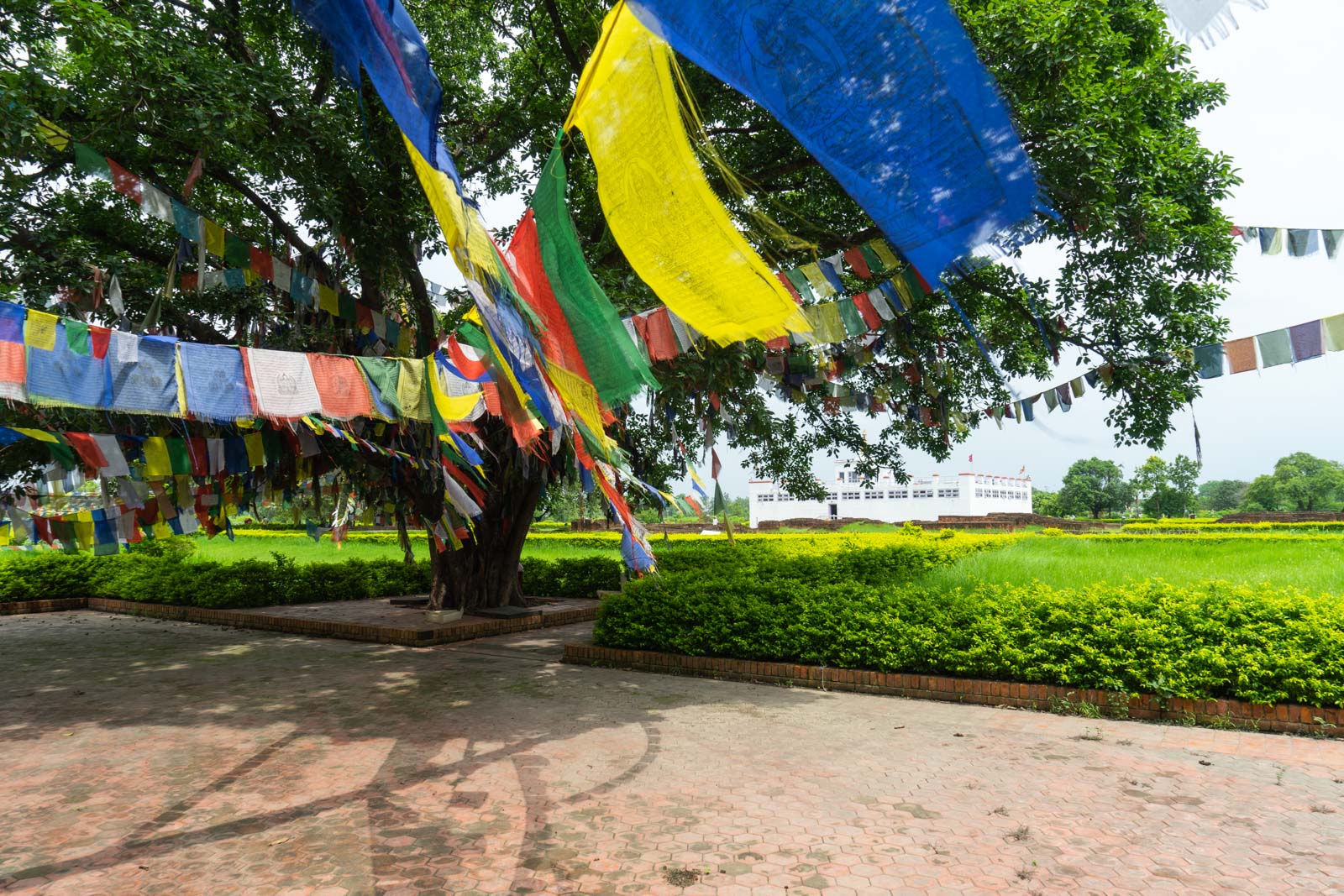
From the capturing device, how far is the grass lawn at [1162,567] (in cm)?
869

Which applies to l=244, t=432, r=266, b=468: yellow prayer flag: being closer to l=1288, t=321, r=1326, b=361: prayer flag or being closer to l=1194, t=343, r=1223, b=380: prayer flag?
l=1194, t=343, r=1223, b=380: prayer flag

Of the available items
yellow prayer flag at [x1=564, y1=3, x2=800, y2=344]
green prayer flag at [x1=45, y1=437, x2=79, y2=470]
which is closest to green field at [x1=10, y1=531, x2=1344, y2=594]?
yellow prayer flag at [x1=564, y1=3, x2=800, y2=344]

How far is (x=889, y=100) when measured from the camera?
8.53ft

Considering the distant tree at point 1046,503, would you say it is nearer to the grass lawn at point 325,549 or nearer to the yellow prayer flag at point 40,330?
the grass lawn at point 325,549

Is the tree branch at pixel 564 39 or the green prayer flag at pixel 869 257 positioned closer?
the green prayer flag at pixel 869 257

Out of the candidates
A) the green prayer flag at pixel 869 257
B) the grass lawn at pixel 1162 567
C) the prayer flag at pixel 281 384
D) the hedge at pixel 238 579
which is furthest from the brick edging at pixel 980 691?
the hedge at pixel 238 579

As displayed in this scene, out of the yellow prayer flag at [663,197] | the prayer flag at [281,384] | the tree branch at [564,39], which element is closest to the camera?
the yellow prayer flag at [663,197]

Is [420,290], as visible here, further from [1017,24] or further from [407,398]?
[1017,24]

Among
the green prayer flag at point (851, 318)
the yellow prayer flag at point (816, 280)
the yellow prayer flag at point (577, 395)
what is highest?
the yellow prayer flag at point (816, 280)

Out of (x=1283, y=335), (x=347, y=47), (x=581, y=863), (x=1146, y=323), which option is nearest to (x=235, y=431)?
(x=347, y=47)

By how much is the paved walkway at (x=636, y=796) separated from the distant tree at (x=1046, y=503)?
234 ft

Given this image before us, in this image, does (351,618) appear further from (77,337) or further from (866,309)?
(866,309)

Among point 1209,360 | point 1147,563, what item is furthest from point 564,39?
point 1147,563

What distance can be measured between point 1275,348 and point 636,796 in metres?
6.64
